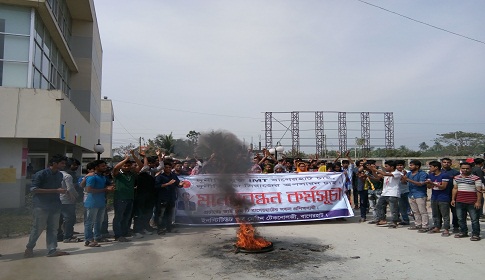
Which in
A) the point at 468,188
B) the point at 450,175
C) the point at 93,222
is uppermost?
the point at 450,175

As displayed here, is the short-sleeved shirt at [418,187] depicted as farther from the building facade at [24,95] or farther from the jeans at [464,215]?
the building facade at [24,95]

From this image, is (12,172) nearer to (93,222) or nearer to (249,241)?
(93,222)

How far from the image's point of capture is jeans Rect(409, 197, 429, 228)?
7.99 meters

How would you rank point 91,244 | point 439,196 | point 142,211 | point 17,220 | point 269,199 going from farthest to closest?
point 17,220 → point 269,199 → point 142,211 → point 439,196 → point 91,244

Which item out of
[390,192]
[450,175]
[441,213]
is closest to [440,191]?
[450,175]

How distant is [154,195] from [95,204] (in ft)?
5.64

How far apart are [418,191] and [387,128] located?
34.2m

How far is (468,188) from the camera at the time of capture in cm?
712

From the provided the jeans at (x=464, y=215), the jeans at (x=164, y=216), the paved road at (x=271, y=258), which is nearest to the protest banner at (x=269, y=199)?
the jeans at (x=164, y=216)

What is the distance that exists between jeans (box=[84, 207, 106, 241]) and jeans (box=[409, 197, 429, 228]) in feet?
23.8

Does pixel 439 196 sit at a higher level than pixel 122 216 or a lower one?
higher

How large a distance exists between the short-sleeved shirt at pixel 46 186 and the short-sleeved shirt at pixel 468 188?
26.9ft

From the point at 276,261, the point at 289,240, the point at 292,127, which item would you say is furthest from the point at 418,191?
the point at 292,127

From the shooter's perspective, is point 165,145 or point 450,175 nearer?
point 450,175
